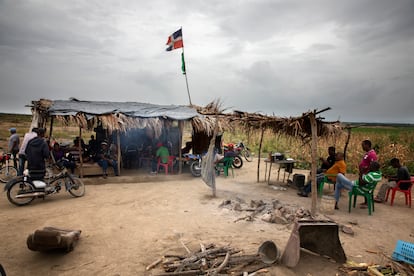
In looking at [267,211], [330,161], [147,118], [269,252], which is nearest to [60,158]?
[147,118]

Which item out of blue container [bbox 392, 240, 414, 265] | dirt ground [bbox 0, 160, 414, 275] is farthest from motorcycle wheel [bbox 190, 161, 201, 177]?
blue container [bbox 392, 240, 414, 265]

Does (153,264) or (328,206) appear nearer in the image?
(153,264)

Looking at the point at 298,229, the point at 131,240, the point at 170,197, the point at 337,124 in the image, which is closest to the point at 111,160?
the point at 170,197

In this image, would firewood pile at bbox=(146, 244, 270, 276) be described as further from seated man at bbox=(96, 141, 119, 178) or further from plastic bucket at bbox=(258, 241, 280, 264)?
seated man at bbox=(96, 141, 119, 178)

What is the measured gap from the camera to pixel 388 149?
12.1m

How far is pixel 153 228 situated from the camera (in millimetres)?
5180

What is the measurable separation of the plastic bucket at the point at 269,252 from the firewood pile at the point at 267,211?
1607 mm

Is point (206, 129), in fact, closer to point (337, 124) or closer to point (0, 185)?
point (337, 124)

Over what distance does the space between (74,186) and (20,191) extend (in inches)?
48.7

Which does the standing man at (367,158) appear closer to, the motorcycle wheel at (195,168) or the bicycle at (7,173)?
the motorcycle wheel at (195,168)

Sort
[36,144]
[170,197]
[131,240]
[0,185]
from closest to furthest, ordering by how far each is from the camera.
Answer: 1. [131,240]
2. [36,144]
3. [170,197]
4. [0,185]

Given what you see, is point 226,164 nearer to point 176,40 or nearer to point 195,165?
point 195,165

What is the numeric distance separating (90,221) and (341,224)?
5.60m

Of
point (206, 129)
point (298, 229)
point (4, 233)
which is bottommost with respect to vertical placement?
point (4, 233)
